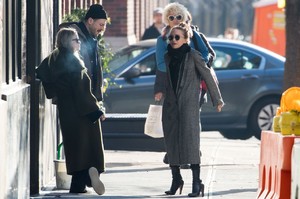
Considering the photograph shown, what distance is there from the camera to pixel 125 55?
1777cm

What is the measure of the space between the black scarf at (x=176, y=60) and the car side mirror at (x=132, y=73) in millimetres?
6265

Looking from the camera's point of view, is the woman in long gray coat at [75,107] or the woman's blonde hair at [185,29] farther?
the woman's blonde hair at [185,29]

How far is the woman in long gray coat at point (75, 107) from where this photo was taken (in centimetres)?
1045

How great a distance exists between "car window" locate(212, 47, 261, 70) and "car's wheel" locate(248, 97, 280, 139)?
592 mm

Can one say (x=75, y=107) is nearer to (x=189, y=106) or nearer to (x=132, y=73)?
(x=189, y=106)

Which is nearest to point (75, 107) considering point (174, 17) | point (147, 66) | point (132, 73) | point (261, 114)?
point (174, 17)

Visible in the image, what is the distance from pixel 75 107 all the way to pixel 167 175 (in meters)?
2.35

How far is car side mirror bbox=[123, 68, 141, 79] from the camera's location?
1716 cm

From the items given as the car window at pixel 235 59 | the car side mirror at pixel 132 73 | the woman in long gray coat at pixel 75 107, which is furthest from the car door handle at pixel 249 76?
the woman in long gray coat at pixel 75 107

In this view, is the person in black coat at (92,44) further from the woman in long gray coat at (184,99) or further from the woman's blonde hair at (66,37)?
the woman in long gray coat at (184,99)

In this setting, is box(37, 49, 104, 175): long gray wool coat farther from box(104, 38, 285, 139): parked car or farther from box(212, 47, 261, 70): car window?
box(212, 47, 261, 70): car window

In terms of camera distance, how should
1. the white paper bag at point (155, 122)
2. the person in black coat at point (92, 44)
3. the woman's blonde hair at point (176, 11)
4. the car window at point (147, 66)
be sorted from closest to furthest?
the person in black coat at point (92, 44) < the white paper bag at point (155, 122) < the woman's blonde hair at point (176, 11) < the car window at point (147, 66)

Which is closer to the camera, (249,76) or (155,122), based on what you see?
(155,122)

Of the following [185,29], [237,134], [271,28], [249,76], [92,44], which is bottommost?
[237,134]
